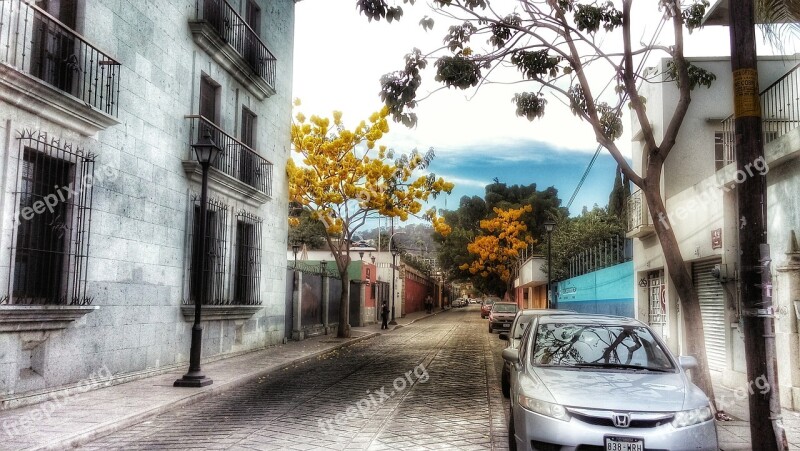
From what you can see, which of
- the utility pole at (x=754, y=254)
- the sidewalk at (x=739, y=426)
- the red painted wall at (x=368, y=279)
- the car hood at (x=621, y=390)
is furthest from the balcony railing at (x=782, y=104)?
the red painted wall at (x=368, y=279)

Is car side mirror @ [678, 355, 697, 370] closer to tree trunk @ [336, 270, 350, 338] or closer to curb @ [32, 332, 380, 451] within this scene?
curb @ [32, 332, 380, 451]

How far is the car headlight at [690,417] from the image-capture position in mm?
5527

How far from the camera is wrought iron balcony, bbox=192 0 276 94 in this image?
14.9m

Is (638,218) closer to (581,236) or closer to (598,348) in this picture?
(598,348)

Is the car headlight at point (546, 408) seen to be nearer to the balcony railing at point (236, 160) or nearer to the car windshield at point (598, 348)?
the car windshield at point (598, 348)

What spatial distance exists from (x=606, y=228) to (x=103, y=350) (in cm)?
2631

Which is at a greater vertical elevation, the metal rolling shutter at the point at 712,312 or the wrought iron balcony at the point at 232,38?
the wrought iron balcony at the point at 232,38

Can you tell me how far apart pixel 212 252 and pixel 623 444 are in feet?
38.2

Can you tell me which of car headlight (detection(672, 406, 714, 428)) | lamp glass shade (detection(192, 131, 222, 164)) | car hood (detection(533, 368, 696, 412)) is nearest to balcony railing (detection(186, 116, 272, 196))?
lamp glass shade (detection(192, 131, 222, 164))

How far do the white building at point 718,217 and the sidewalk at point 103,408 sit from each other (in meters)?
9.14

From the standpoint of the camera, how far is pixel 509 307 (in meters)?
31.8

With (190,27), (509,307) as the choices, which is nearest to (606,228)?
(509,307)

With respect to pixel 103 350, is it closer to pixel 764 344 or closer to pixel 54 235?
pixel 54 235

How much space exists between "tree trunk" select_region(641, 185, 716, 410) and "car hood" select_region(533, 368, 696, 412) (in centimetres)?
273
